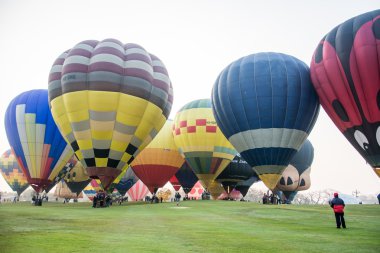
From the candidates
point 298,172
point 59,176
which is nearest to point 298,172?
point 298,172

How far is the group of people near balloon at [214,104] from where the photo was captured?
68.9ft

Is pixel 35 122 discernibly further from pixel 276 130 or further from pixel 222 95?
pixel 276 130

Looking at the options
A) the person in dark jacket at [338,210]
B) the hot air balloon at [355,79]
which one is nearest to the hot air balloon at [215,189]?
the hot air balloon at [355,79]

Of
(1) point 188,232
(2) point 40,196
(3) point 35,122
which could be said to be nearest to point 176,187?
(2) point 40,196

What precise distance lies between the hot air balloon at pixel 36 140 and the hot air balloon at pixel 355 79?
22503 mm

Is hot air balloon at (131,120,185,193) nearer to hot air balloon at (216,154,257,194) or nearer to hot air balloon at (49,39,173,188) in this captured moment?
hot air balloon at (216,154,257,194)

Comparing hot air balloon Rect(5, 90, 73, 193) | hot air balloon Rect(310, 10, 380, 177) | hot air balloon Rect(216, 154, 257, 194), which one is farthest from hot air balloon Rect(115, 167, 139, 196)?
hot air balloon Rect(310, 10, 380, 177)

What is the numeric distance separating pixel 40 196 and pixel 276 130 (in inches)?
857

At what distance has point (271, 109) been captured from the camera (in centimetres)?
2511

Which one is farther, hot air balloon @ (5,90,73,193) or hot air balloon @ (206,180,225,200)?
hot air balloon @ (206,180,225,200)

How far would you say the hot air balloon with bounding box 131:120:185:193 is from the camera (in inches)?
1527

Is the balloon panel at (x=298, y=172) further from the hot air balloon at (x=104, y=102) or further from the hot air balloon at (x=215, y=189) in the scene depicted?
the hot air balloon at (x=104, y=102)

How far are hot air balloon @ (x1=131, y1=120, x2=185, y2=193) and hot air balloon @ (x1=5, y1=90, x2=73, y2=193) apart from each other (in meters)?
11.0

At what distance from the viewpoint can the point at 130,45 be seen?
25.5 m
